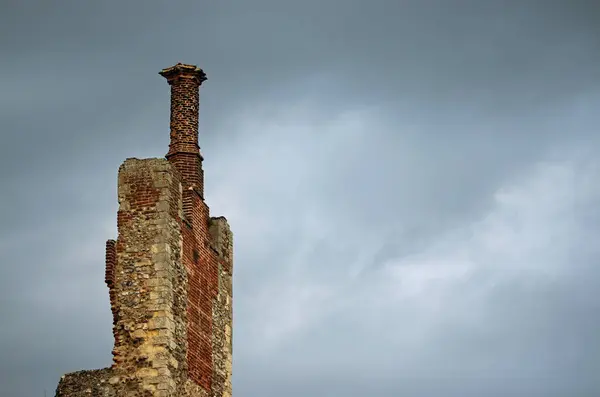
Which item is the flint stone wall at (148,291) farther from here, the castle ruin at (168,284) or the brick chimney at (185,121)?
the brick chimney at (185,121)

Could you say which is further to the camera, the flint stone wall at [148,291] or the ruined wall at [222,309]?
the ruined wall at [222,309]

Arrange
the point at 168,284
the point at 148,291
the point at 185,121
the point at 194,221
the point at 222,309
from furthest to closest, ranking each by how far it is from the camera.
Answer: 1. the point at 185,121
2. the point at 222,309
3. the point at 194,221
4. the point at 168,284
5. the point at 148,291

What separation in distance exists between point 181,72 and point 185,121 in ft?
3.54

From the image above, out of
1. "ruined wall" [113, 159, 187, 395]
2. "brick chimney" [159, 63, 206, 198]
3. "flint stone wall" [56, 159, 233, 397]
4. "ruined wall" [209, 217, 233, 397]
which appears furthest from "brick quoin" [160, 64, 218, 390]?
"ruined wall" [113, 159, 187, 395]

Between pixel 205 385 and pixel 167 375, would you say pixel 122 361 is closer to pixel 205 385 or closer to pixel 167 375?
pixel 167 375

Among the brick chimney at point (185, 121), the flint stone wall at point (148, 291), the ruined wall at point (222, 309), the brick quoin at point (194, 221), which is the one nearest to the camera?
the flint stone wall at point (148, 291)

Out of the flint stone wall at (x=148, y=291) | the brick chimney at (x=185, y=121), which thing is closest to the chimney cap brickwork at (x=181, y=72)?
the brick chimney at (x=185, y=121)

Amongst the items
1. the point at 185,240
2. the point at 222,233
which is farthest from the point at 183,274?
the point at 222,233

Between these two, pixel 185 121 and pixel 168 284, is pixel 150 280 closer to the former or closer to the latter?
pixel 168 284

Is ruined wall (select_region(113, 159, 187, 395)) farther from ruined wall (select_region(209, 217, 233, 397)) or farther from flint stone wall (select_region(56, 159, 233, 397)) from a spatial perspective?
ruined wall (select_region(209, 217, 233, 397))

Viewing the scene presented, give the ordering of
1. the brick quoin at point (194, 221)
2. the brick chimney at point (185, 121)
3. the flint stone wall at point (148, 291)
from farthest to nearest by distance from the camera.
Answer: the brick chimney at point (185, 121), the brick quoin at point (194, 221), the flint stone wall at point (148, 291)

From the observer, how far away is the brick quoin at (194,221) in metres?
30.5

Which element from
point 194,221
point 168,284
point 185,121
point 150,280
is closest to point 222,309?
point 194,221

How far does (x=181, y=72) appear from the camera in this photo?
32656 millimetres
